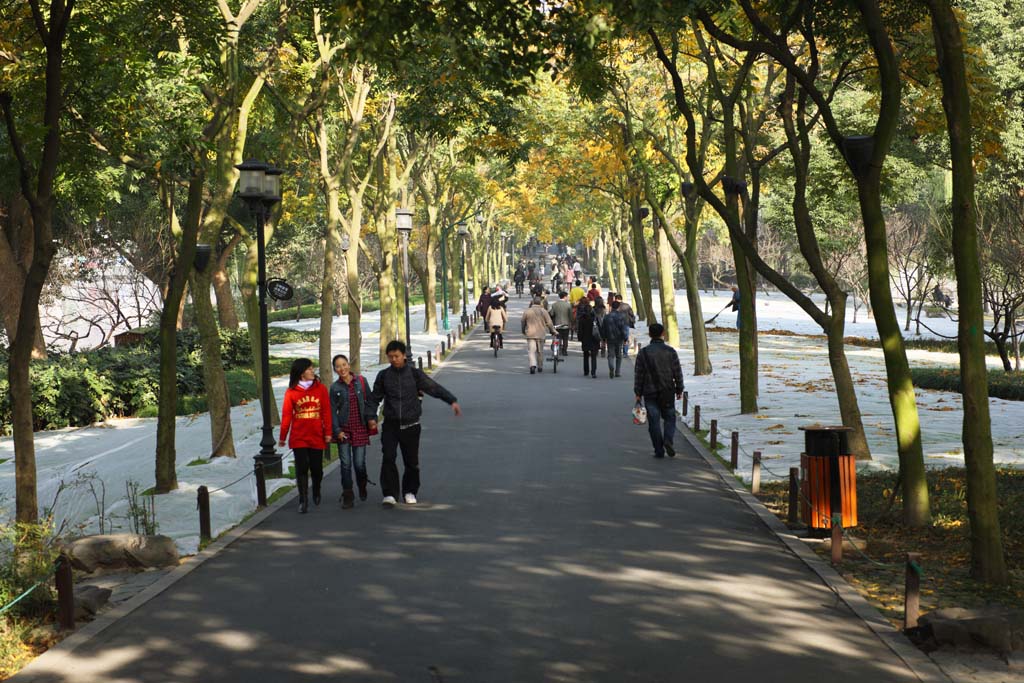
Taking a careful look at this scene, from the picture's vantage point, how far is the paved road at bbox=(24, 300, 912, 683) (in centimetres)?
682

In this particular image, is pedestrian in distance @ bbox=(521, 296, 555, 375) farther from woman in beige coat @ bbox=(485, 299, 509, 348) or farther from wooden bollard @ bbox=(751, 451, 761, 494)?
wooden bollard @ bbox=(751, 451, 761, 494)

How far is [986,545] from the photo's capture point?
8562 mm

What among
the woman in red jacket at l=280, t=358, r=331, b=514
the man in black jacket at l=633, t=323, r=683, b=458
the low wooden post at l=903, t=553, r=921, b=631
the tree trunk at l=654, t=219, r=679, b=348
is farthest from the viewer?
the tree trunk at l=654, t=219, r=679, b=348

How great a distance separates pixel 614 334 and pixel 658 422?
1175 centimetres

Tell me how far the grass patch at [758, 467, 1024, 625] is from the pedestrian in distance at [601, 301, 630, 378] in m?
13.4

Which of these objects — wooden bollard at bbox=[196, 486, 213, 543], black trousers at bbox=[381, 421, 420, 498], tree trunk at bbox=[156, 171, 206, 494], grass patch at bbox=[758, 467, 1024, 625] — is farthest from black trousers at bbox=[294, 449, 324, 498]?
grass patch at bbox=[758, 467, 1024, 625]

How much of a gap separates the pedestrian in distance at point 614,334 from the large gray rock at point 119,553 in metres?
17.8

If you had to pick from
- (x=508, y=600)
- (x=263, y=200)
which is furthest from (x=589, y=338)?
(x=508, y=600)

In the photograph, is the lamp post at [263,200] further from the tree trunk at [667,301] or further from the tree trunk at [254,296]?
the tree trunk at [667,301]

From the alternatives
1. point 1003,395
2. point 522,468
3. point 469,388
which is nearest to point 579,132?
point 469,388

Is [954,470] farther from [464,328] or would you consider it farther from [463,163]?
[464,328]

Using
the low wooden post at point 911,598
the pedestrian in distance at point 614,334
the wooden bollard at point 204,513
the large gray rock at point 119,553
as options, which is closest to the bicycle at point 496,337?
the pedestrian in distance at point 614,334

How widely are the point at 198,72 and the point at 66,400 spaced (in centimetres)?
1000

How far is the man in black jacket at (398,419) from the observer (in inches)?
472
